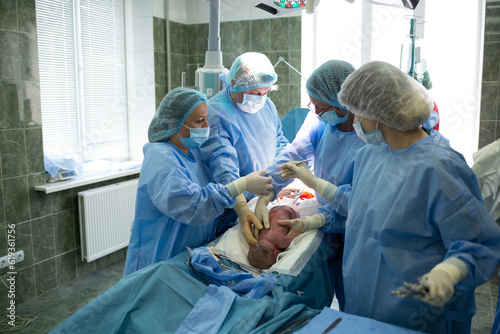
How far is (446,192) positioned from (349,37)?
3.14 m

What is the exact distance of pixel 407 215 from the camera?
1390mm

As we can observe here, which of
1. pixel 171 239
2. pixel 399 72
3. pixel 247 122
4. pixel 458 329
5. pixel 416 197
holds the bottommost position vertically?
pixel 458 329

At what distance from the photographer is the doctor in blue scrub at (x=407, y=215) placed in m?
1.29

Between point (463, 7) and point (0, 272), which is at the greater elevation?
point (463, 7)

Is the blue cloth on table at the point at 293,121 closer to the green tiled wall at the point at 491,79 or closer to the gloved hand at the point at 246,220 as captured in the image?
the gloved hand at the point at 246,220

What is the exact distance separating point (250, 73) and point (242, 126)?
0.96 feet

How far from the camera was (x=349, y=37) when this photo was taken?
4156mm

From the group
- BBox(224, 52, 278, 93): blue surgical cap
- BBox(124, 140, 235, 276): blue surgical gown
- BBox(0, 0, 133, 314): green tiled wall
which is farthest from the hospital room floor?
BBox(224, 52, 278, 93): blue surgical cap

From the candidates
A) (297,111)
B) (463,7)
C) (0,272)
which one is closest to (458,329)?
(297,111)

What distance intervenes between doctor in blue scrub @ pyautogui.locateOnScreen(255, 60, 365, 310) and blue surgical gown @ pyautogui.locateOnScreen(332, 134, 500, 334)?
1.11ft

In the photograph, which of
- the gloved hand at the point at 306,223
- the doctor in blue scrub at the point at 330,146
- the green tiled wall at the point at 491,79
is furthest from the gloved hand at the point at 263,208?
the green tiled wall at the point at 491,79

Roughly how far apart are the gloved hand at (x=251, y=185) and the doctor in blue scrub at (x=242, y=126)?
0.12 m

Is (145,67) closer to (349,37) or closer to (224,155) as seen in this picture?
(349,37)

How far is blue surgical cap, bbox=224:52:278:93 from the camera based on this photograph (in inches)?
91.7
